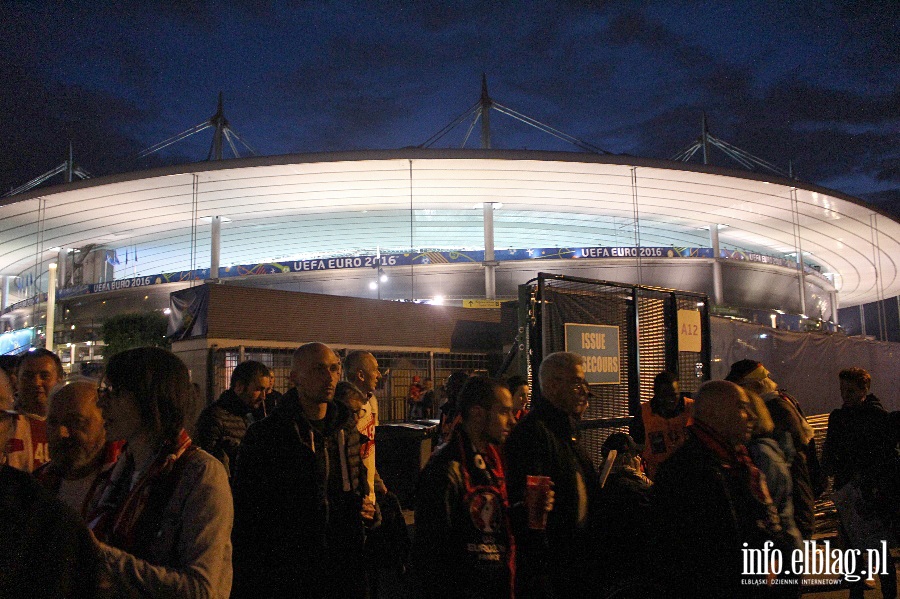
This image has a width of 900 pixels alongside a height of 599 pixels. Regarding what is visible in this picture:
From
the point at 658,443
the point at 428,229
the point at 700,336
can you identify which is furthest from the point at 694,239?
the point at 658,443

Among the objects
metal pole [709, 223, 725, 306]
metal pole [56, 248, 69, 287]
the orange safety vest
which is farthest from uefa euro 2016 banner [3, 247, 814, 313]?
the orange safety vest

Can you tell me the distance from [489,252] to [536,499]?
23.7 m

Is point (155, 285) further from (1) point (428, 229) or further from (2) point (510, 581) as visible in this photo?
(2) point (510, 581)

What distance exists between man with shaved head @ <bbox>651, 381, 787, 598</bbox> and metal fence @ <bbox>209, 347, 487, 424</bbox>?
8.72 meters

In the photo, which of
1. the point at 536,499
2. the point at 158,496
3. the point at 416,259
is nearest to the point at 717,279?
the point at 416,259

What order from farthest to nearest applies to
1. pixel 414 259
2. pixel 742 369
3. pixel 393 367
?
1. pixel 414 259
2. pixel 393 367
3. pixel 742 369

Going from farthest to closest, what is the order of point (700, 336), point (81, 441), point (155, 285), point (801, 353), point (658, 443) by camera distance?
point (155, 285) < point (801, 353) < point (700, 336) < point (658, 443) < point (81, 441)

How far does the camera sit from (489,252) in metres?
26.5

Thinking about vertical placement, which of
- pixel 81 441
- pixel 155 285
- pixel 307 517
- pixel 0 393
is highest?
pixel 155 285

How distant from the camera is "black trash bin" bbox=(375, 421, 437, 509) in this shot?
25.5 ft

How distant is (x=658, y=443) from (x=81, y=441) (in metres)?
4.50

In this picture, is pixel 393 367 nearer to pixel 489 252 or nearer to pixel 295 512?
pixel 295 512

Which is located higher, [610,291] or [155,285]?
[155,285]

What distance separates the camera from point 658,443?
570 cm
